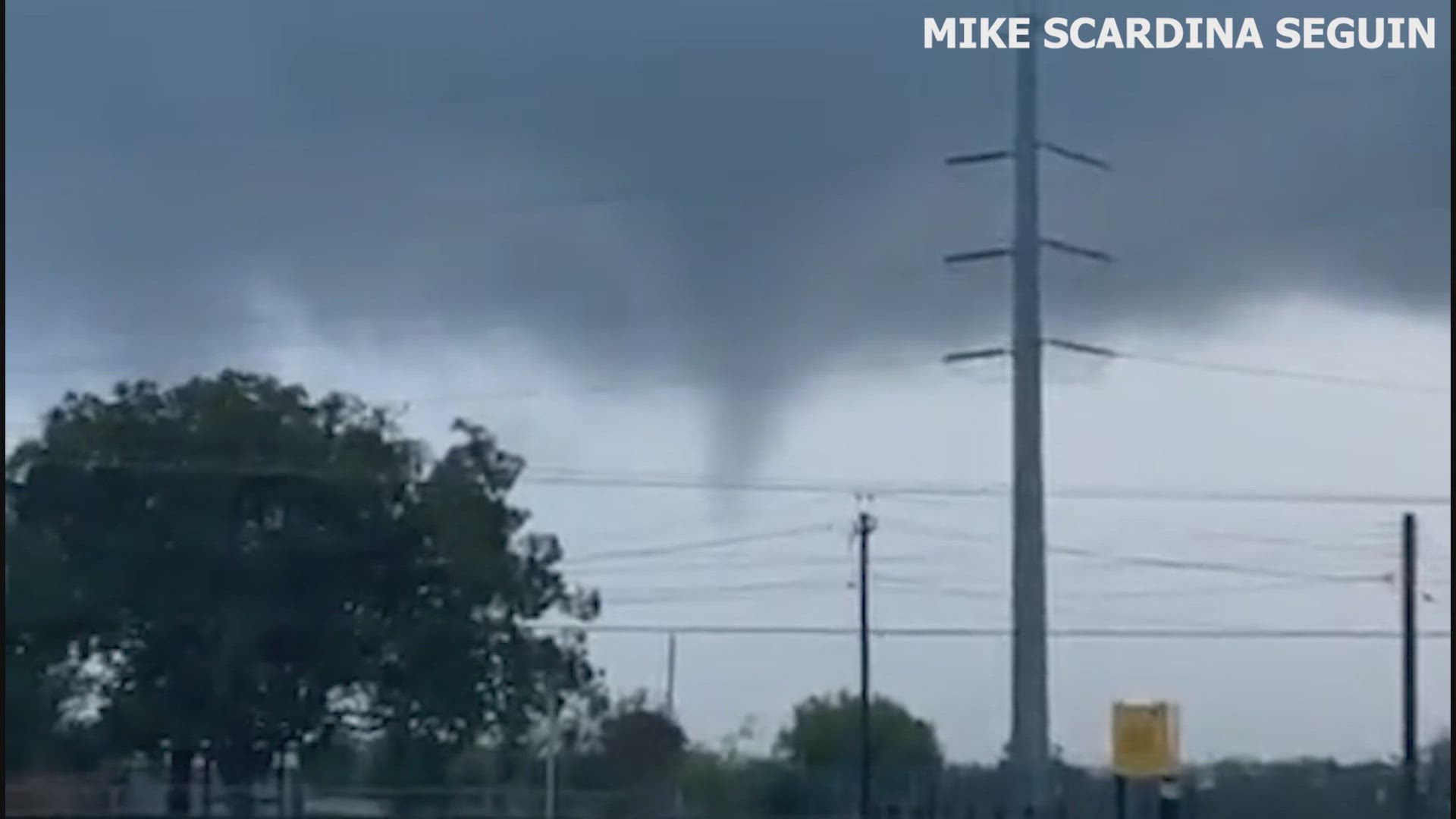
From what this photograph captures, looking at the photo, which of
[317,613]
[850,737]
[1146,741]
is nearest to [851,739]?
[850,737]

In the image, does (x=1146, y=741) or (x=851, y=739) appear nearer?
(x=1146, y=741)

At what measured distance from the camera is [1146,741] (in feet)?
154

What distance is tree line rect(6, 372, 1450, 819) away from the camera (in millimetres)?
64750

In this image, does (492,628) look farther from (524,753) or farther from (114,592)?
(114,592)

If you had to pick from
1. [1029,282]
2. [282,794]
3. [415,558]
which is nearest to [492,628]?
[415,558]

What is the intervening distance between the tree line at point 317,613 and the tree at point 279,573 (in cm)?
4

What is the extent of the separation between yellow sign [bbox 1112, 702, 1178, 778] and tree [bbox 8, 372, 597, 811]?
21.5 m

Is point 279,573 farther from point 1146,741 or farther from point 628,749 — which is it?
point 1146,741

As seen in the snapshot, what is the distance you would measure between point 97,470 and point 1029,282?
21.2 m

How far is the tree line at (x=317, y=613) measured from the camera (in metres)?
64.8

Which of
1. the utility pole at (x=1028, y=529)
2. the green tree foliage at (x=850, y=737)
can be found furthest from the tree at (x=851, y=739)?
the utility pole at (x=1028, y=529)

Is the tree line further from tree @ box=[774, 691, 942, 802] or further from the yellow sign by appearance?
the yellow sign

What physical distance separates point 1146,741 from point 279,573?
23977mm

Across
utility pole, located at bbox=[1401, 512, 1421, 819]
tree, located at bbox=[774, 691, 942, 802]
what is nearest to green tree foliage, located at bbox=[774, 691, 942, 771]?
tree, located at bbox=[774, 691, 942, 802]
